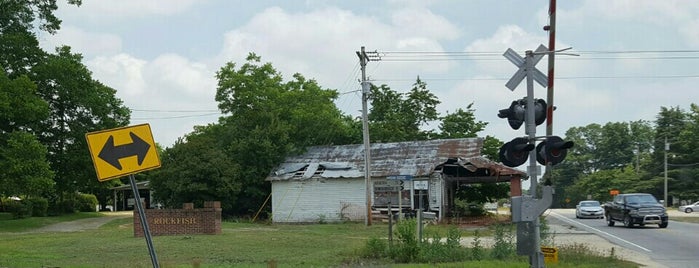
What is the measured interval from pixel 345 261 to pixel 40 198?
3761 centimetres

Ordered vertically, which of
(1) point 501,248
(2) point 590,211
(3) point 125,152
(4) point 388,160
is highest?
(4) point 388,160

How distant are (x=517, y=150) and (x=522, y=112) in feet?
2.71

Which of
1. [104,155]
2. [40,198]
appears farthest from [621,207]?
[40,198]

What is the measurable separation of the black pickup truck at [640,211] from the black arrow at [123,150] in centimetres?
2967

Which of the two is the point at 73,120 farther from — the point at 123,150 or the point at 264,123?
the point at 123,150

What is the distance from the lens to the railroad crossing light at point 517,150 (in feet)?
37.1

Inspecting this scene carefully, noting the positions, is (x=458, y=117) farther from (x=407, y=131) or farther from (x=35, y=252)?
(x=35, y=252)

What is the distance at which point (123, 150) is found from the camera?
8367 mm

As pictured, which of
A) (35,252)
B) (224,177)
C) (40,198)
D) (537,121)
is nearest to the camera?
(537,121)

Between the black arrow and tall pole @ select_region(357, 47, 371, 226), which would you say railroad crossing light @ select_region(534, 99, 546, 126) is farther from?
tall pole @ select_region(357, 47, 371, 226)

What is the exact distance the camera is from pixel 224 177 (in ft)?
128

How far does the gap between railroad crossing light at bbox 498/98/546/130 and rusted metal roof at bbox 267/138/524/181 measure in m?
26.1

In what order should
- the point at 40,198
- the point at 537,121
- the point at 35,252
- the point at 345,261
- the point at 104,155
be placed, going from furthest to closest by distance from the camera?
the point at 40,198 → the point at 35,252 → the point at 345,261 → the point at 537,121 → the point at 104,155

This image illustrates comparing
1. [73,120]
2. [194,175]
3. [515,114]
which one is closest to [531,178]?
[515,114]
